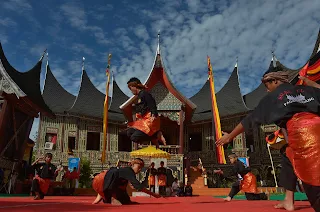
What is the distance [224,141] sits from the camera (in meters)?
2.44

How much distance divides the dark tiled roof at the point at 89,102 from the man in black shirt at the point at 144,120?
49.5 feet

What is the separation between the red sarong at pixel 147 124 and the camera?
5.01 metres

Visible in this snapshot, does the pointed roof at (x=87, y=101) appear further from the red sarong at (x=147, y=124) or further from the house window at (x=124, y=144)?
the red sarong at (x=147, y=124)

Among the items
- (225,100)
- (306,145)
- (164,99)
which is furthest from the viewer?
(225,100)

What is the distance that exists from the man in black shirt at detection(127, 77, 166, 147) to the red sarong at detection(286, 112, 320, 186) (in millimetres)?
3123

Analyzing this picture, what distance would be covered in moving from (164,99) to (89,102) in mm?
6697

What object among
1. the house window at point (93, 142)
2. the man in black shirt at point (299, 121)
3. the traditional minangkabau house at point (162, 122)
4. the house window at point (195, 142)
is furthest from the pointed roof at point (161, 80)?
the man in black shirt at point (299, 121)

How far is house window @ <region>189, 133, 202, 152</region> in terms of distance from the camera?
22344 mm

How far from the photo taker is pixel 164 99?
18.2 metres

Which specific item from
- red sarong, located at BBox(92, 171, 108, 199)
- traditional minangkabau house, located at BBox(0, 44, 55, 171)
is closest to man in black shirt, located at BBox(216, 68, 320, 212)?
red sarong, located at BBox(92, 171, 108, 199)

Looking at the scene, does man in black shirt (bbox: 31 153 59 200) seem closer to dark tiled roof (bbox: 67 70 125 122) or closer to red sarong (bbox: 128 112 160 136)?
red sarong (bbox: 128 112 160 136)

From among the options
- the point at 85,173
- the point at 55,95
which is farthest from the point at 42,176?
the point at 55,95

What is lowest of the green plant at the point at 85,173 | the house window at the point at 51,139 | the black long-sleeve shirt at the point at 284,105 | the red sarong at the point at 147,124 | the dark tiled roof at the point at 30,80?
the green plant at the point at 85,173

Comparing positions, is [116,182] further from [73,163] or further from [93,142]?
[93,142]
